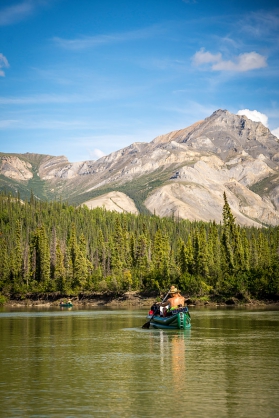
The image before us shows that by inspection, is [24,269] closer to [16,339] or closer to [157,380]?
[16,339]

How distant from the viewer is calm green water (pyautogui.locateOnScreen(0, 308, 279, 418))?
28578 millimetres

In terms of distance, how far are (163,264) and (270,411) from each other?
126 m

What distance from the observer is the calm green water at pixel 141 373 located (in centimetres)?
2858

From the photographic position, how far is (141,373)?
126 feet

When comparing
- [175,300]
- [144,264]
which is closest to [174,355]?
[175,300]

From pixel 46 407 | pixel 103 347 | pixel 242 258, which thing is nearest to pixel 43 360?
pixel 103 347

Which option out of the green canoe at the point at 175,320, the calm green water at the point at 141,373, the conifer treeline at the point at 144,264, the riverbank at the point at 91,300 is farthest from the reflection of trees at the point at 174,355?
the riverbank at the point at 91,300

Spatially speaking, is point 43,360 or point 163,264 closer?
point 43,360

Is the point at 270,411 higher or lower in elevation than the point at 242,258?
lower

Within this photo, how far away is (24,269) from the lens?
551 feet

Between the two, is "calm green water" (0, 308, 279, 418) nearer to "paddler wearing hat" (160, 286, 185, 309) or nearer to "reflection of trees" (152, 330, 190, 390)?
"reflection of trees" (152, 330, 190, 390)

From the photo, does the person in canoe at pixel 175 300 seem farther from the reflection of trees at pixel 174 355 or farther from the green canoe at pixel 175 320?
the reflection of trees at pixel 174 355

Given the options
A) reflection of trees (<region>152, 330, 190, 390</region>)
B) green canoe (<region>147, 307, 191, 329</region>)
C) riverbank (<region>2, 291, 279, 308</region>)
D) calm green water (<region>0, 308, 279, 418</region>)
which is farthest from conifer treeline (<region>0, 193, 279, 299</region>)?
calm green water (<region>0, 308, 279, 418</region>)

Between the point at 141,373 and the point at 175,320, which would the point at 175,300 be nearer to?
the point at 175,320
